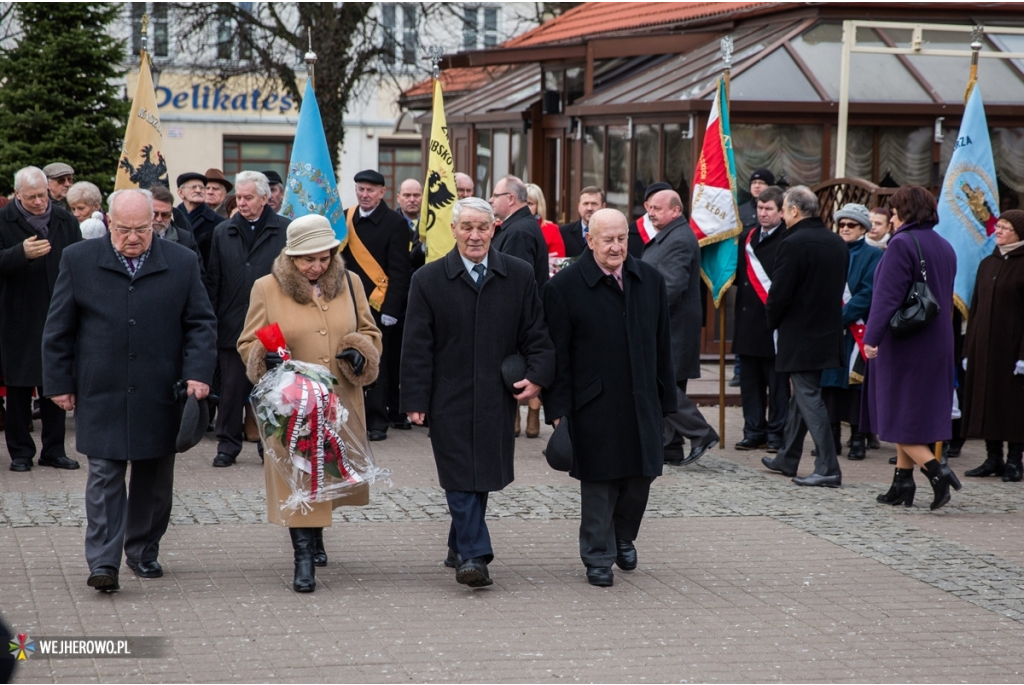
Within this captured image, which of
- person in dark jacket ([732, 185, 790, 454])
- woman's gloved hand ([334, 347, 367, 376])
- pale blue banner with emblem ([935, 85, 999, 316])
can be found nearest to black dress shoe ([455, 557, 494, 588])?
woman's gloved hand ([334, 347, 367, 376])

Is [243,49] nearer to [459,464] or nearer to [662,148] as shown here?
[662,148]

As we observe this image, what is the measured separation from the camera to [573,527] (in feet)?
26.3

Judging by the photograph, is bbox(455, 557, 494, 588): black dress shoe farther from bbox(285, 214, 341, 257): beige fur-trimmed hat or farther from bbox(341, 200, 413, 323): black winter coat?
bbox(341, 200, 413, 323): black winter coat

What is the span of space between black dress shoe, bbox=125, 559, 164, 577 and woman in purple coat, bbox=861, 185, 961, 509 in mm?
4717

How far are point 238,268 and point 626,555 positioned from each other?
175 inches

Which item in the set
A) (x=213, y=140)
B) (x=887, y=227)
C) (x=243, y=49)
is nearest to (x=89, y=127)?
(x=243, y=49)

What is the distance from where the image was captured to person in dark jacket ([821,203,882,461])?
1030 centimetres

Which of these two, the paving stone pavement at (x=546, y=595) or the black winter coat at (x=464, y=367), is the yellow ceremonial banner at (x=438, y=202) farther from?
the black winter coat at (x=464, y=367)

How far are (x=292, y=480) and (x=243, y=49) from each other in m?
22.2

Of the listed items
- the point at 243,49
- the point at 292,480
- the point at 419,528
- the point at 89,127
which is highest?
the point at 243,49

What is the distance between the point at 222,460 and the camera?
32.1 feet

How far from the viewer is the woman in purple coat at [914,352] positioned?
850 cm

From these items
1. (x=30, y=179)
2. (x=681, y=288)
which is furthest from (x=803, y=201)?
(x=30, y=179)

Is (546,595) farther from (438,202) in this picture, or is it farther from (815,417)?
(438,202)
